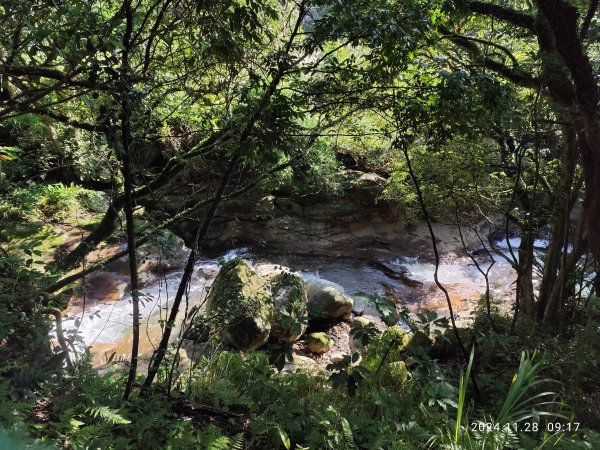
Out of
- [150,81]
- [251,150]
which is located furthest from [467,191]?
[150,81]

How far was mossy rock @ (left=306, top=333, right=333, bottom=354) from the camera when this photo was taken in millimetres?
7109

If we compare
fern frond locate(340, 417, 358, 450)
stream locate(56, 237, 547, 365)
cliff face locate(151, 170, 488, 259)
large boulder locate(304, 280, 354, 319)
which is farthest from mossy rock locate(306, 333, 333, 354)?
cliff face locate(151, 170, 488, 259)

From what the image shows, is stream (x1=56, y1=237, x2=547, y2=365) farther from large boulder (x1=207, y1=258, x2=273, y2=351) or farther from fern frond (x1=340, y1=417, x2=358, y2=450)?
fern frond (x1=340, y1=417, x2=358, y2=450)

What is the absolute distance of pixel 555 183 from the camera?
5527 mm

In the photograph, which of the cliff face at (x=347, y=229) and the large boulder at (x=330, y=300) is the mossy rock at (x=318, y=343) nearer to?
the large boulder at (x=330, y=300)

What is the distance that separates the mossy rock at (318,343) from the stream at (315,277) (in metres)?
1.23

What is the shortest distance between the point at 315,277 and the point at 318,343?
3.60 meters

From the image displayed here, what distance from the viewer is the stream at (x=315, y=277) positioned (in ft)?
23.8

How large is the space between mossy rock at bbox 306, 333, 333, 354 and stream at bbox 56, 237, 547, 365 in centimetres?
123

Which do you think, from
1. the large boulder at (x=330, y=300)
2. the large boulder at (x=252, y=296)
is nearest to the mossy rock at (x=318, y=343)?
the large boulder at (x=330, y=300)

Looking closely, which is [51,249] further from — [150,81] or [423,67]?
[423,67]

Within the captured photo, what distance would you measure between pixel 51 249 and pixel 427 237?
10352mm

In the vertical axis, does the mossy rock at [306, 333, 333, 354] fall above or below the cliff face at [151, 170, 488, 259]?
below

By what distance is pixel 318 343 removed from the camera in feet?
23.4
